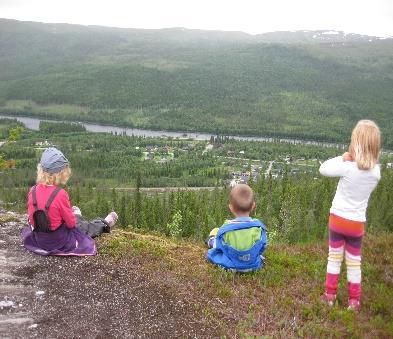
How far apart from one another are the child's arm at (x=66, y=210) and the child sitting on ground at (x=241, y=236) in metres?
3.21

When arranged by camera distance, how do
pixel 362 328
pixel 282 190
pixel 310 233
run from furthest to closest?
1. pixel 282 190
2. pixel 310 233
3. pixel 362 328

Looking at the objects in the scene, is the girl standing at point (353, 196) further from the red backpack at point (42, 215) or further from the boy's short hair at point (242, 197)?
the red backpack at point (42, 215)

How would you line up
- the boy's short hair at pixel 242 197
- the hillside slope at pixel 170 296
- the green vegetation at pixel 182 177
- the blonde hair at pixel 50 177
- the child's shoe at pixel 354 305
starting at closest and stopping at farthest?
the hillside slope at pixel 170 296 < the child's shoe at pixel 354 305 < the boy's short hair at pixel 242 197 < the blonde hair at pixel 50 177 < the green vegetation at pixel 182 177

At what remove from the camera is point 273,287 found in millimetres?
9578

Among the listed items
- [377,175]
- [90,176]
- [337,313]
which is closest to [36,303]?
[337,313]

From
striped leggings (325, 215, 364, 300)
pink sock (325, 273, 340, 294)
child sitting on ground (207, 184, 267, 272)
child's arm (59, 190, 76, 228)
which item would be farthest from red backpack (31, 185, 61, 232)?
pink sock (325, 273, 340, 294)

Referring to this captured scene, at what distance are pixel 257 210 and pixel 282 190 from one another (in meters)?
8.25

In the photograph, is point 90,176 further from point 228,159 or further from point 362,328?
point 362,328

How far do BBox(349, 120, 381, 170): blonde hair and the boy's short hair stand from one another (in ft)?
7.21

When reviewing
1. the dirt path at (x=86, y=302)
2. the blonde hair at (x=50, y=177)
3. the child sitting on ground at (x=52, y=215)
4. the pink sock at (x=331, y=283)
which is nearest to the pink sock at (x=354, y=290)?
the pink sock at (x=331, y=283)

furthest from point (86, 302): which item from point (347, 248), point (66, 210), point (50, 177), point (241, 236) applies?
point (347, 248)

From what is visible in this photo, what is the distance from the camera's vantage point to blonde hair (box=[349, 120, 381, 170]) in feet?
25.8

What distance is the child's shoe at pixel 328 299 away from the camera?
879 centimetres

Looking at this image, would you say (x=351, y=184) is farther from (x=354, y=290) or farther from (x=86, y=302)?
(x=86, y=302)
